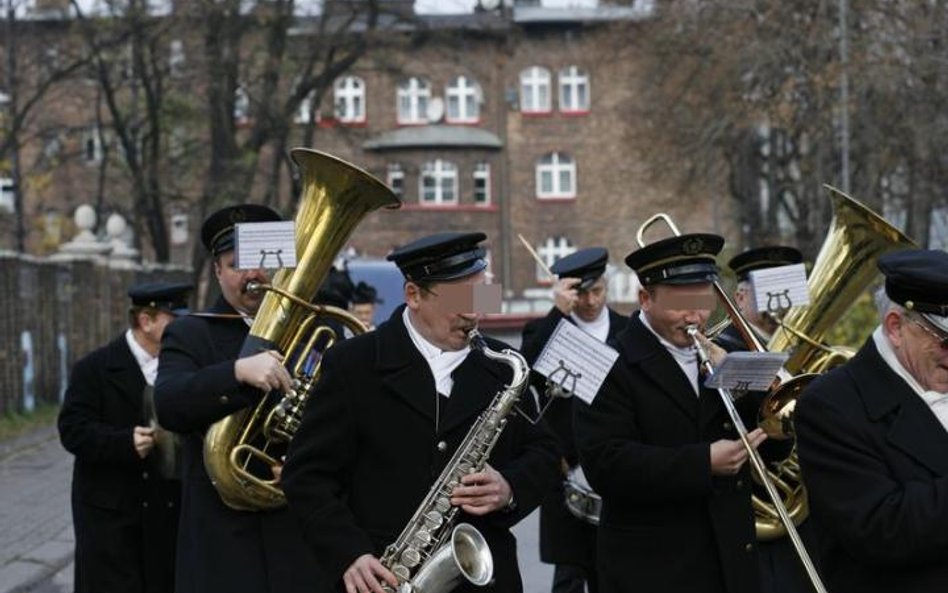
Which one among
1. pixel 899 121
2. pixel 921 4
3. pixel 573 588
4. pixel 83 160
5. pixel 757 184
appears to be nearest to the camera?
pixel 573 588

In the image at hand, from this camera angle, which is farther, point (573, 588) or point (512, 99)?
point (512, 99)

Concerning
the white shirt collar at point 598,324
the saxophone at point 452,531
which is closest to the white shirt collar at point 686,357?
the saxophone at point 452,531

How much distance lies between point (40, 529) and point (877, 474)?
32.3 ft

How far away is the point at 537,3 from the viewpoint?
62.2m

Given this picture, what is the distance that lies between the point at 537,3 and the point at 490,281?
57.6 metres

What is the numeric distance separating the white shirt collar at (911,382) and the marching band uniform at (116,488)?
13.0 ft

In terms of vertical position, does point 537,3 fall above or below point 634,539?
above

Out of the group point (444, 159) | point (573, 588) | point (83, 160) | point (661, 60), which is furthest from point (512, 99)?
point (573, 588)

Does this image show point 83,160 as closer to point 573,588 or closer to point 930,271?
point 573,588

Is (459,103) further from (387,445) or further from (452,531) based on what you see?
(452,531)

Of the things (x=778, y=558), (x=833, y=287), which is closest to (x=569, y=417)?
(x=833, y=287)

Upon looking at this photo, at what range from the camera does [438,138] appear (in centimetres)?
6041

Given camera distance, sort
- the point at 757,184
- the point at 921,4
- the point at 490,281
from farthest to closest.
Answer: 1. the point at 757,184
2. the point at 921,4
3. the point at 490,281

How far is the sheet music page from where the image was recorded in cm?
590
